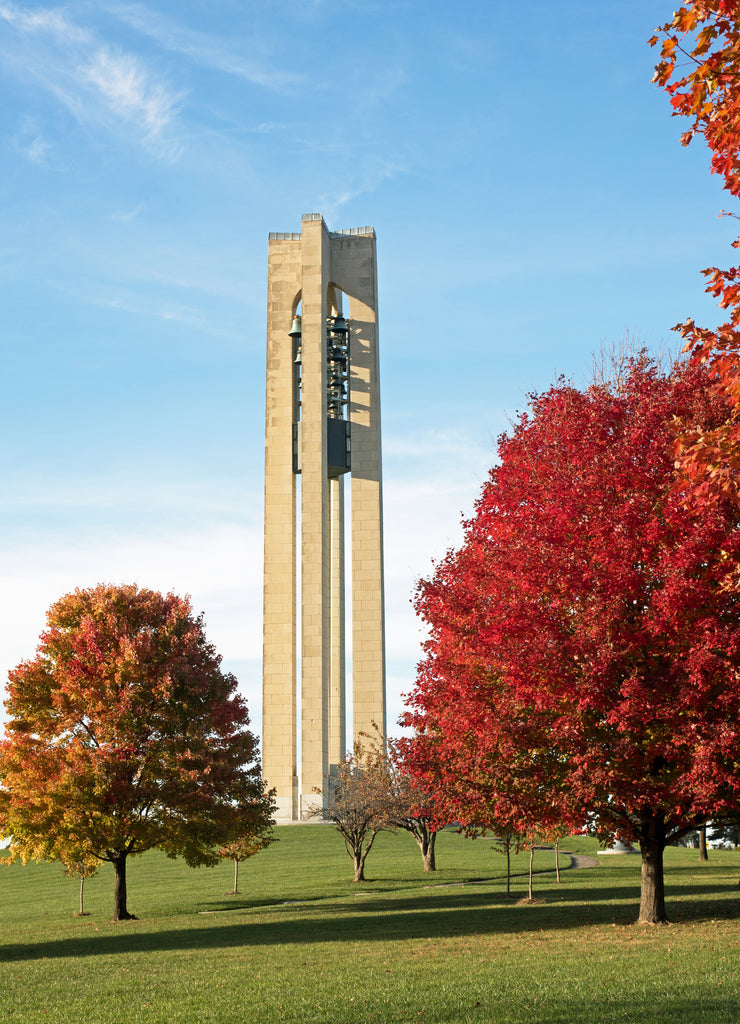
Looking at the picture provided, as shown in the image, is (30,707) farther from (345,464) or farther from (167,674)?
A: (345,464)

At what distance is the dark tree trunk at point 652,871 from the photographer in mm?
22422

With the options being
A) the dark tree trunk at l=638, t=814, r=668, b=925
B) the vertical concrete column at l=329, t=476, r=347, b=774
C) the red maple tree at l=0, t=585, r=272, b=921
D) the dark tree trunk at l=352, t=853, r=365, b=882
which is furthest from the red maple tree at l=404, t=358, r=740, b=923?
the vertical concrete column at l=329, t=476, r=347, b=774

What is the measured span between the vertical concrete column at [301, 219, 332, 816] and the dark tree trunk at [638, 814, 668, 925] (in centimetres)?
5273

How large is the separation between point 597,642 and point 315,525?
205 feet

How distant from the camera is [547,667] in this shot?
1998 cm

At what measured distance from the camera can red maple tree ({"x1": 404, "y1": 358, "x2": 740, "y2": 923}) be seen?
756 inches

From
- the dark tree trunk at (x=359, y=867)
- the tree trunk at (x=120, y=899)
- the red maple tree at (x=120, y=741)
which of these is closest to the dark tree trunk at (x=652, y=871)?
the red maple tree at (x=120, y=741)

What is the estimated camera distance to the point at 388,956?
19406 mm

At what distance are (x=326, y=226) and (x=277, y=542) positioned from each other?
29682 mm

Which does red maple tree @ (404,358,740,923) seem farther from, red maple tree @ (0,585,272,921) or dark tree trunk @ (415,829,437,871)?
dark tree trunk @ (415,829,437,871)

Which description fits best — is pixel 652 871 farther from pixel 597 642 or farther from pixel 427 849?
pixel 427 849

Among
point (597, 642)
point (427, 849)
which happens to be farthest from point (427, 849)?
point (597, 642)

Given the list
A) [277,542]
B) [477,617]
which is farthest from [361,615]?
[477,617]

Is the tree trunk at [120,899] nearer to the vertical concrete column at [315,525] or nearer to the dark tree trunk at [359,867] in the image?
the dark tree trunk at [359,867]
